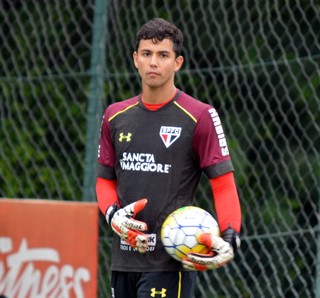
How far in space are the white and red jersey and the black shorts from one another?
0.04 m

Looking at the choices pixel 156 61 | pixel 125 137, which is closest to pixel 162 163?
pixel 125 137

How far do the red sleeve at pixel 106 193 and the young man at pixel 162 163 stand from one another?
0.06m

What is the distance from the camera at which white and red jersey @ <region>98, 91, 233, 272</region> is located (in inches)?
233

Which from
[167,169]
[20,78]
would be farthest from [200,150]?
[20,78]

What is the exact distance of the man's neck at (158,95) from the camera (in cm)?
600

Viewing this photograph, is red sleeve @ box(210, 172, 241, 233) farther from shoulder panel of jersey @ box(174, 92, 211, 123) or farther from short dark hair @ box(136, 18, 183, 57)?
short dark hair @ box(136, 18, 183, 57)

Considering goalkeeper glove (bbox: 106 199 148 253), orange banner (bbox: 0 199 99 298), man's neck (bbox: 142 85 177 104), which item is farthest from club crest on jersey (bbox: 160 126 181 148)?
orange banner (bbox: 0 199 99 298)

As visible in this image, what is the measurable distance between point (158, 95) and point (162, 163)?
0.34m

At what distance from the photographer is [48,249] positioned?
704 centimetres

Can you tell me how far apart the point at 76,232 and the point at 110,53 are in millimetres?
1357

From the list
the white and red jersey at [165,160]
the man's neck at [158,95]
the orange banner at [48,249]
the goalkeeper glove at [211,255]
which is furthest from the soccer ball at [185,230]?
the orange banner at [48,249]

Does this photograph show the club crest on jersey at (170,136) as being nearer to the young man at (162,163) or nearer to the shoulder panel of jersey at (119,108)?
the young man at (162,163)

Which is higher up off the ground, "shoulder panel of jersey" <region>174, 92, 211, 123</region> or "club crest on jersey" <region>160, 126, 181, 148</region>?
"shoulder panel of jersey" <region>174, 92, 211, 123</region>

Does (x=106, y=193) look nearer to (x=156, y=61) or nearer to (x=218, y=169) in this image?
(x=218, y=169)
